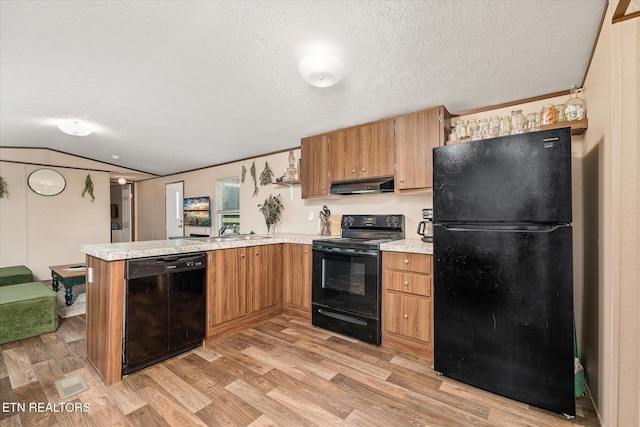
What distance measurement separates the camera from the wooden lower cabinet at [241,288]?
2623 millimetres

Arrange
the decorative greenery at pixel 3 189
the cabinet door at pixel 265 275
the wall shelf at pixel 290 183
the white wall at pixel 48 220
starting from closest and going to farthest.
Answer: the cabinet door at pixel 265 275 < the wall shelf at pixel 290 183 < the decorative greenery at pixel 3 189 < the white wall at pixel 48 220

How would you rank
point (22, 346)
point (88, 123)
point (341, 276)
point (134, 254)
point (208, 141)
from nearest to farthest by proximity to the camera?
point (134, 254)
point (22, 346)
point (341, 276)
point (88, 123)
point (208, 141)

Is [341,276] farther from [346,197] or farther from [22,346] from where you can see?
[22,346]

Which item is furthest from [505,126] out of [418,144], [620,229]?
[620,229]

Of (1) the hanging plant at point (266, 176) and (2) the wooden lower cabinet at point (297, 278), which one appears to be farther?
(1) the hanging plant at point (266, 176)

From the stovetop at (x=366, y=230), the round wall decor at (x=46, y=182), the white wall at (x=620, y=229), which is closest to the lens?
the white wall at (x=620, y=229)

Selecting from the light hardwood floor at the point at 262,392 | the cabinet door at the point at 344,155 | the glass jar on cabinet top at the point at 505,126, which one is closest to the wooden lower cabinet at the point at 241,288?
the light hardwood floor at the point at 262,392

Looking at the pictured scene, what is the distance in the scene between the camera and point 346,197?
3.61 meters

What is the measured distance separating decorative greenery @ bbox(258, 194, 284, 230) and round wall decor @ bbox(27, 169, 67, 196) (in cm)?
463

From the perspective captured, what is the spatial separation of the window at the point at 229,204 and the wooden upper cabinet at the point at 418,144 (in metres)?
3.31

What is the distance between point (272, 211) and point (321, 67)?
8.48 feet

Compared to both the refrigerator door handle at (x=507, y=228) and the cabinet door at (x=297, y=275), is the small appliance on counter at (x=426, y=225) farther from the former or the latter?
the cabinet door at (x=297, y=275)

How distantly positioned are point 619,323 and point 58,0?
367 cm

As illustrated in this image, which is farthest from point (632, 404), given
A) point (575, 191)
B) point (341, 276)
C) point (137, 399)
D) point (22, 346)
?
point (22, 346)
